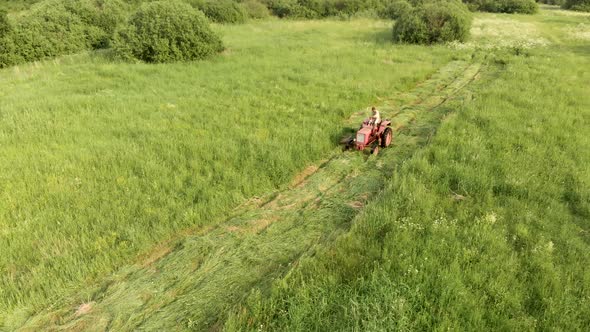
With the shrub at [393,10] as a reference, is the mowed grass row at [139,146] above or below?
below

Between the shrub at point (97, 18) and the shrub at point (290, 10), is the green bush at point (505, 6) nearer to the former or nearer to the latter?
the shrub at point (290, 10)

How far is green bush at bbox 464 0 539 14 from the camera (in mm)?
47125

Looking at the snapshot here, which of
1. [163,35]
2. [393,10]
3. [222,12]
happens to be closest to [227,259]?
[163,35]

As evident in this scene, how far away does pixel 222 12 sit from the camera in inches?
1481

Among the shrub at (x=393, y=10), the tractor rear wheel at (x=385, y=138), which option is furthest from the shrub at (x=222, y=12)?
the tractor rear wheel at (x=385, y=138)

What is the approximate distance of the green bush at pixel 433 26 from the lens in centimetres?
2572

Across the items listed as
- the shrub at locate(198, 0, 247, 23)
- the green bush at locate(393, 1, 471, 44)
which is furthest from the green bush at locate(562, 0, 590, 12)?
the shrub at locate(198, 0, 247, 23)

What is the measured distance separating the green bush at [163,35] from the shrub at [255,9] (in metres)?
27.3

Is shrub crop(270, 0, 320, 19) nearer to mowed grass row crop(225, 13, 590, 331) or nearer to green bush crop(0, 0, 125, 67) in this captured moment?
green bush crop(0, 0, 125, 67)

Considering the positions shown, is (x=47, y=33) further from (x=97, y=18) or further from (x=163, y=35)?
(x=163, y=35)

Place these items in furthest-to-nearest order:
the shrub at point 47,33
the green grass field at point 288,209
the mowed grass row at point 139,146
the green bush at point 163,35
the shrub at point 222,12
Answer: the shrub at point 222,12 → the shrub at point 47,33 → the green bush at point 163,35 → the mowed grass row at point 139,146 → the green grass field at point 288,209

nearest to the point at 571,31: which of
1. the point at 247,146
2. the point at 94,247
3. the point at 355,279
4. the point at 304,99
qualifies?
the point at 304,99

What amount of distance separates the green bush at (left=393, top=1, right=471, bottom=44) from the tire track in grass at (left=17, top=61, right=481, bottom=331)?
20.0 m

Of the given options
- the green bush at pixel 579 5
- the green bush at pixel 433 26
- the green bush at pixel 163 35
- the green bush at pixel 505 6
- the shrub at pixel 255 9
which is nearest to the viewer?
the green bush at pixel 163 35
